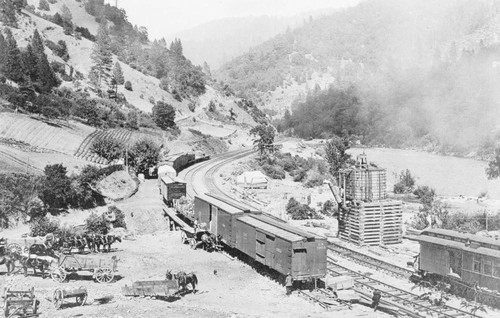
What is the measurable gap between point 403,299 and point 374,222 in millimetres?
10933

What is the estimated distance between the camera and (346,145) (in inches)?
2660

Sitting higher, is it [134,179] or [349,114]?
[349,114]

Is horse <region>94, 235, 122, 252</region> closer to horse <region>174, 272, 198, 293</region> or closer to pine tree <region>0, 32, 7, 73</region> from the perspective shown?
horse <region>174, 272, 198, 293</region>

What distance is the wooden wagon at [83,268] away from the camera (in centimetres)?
2336

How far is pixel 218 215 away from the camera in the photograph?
30875 mm

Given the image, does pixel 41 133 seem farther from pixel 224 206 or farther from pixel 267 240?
pixel 267 240

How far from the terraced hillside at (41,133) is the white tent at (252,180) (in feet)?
61.3

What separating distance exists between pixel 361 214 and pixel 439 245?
8692 millimetres

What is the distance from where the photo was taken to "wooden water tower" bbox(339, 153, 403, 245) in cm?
3241

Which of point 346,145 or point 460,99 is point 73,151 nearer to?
point 346,145

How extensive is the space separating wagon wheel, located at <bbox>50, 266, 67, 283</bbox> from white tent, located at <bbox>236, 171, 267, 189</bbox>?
33.4 meters

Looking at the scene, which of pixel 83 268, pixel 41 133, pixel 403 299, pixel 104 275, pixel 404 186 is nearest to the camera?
pixel 403 299

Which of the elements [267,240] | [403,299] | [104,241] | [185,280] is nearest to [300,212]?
[267,240]

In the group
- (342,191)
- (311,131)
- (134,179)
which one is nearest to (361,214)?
(342,191)
